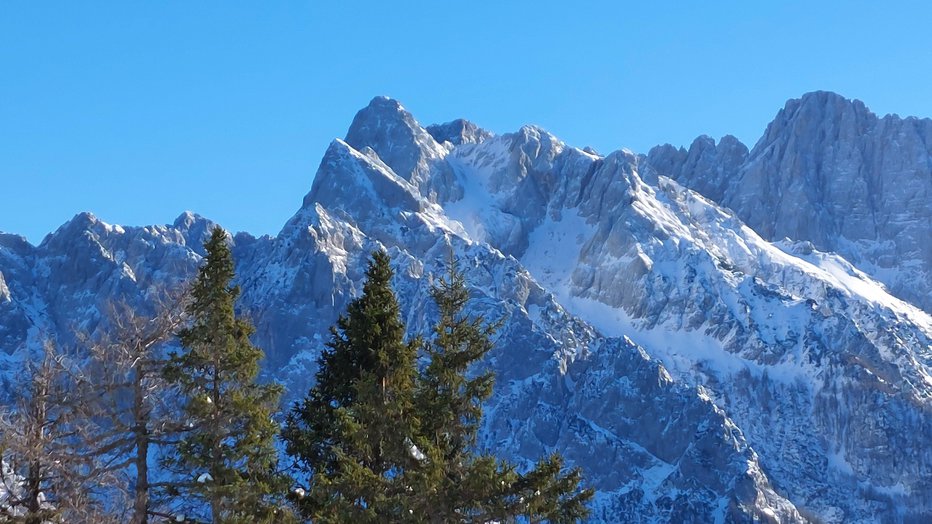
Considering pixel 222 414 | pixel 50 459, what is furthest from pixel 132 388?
pixel 50 459

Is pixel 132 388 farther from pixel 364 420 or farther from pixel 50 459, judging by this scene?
pixel 364 420

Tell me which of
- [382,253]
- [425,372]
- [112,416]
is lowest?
[112,416]

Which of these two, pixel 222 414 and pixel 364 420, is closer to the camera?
pixel 222 414

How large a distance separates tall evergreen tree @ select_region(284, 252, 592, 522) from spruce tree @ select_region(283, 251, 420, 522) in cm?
3

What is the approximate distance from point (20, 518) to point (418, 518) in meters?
9.14

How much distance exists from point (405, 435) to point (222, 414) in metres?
4.74

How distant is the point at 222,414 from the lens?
102 ft

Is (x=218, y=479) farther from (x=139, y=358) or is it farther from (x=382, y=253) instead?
(x=382, y=253)

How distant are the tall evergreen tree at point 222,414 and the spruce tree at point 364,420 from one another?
5.28 feet

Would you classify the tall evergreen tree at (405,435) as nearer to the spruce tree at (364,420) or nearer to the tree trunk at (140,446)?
the spruce tree at (364,420)

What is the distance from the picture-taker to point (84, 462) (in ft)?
94.0

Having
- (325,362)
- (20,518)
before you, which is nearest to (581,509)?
(325,362)

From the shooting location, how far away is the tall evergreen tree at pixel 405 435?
104 feet

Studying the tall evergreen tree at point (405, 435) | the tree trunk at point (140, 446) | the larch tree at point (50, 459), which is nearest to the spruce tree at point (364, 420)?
the tall evergreen tree at point (405, 435)
